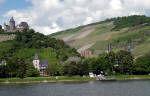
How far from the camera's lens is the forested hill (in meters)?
128

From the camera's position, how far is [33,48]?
139375 mm

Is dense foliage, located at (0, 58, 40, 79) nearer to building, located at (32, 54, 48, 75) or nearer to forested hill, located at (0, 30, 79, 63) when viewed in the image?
building, located at (32, 54, 48, 75)

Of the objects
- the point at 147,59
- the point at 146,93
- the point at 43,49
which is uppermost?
the point at 43,49

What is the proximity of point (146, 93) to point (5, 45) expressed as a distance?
324 feet

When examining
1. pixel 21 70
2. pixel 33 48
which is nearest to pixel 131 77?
pixel 21 70

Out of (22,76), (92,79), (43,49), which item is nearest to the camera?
(92,79)

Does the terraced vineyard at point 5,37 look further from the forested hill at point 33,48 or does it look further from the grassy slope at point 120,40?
the grassy slope at point 120,40

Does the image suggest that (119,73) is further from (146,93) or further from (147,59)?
(146,93)

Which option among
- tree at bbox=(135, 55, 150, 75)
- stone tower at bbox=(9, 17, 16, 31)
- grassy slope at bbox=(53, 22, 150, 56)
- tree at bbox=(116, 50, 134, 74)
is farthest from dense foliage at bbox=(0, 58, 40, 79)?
stone tower at bbox=(9, 17, 16, 31)

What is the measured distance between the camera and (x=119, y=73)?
307 feet

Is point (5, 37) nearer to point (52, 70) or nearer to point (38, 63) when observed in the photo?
point (38, 63)

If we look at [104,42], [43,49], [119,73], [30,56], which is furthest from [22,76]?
[104,42]

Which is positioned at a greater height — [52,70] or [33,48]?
[33,48]

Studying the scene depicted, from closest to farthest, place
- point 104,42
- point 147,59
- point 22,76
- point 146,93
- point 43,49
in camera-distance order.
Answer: point 146,93 → point 22,76 → point 147,59 → point 43,49 → point 104,42
